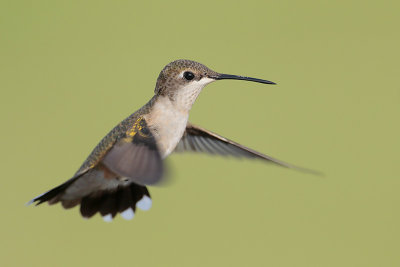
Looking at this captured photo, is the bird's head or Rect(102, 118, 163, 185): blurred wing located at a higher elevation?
the bird's head

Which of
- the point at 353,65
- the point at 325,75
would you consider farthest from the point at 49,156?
the point at 353,65

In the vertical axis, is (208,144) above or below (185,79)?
below

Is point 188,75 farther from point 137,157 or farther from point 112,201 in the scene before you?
point 112,201

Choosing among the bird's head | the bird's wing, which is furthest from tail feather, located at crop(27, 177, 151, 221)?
the bird's head

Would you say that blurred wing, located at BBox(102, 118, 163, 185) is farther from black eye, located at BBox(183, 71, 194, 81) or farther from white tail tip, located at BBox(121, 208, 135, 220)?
white tail tip, located at BBox(121, 208, 135, 220)

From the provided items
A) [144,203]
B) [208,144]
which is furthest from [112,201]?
[208,144]

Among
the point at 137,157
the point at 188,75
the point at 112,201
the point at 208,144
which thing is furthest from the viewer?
the point at 208,144

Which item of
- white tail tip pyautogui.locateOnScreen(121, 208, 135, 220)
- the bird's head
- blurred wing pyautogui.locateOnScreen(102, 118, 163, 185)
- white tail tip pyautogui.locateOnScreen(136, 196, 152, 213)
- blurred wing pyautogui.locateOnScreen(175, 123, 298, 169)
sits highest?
the bird's head

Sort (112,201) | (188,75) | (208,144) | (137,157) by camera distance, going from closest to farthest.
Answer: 1. (137,157)
2. (188,75)
3. (112,201)
4. (208,144)

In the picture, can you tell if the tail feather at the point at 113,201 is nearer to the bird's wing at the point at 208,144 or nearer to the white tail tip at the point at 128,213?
the white tail tip at the point at 128,213
